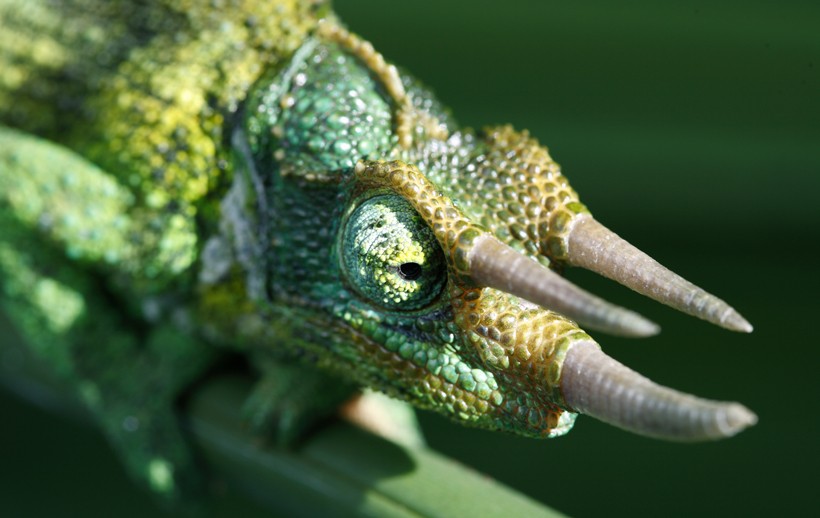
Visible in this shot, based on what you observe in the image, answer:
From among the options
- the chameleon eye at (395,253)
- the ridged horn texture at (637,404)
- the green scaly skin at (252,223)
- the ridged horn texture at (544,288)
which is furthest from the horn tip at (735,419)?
the chameleon eye at (395,253)

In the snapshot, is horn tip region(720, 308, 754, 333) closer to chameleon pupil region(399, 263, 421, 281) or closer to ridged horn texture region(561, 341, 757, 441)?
ridged horn texture region(561, 341, 757, 441)

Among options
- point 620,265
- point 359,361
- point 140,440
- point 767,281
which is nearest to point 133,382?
point 140,440

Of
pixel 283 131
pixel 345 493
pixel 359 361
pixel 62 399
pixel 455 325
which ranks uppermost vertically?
pixel 283 131

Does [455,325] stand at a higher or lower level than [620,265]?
lower

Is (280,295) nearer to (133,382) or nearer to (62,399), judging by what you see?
(133,382)

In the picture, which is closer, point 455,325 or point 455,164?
point 455,325

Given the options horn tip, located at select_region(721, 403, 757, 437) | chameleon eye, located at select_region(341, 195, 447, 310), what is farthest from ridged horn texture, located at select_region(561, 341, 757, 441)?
chameleon eye, located at select_region(341, 195, 447, 310)

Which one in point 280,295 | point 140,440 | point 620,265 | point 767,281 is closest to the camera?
point 620,265

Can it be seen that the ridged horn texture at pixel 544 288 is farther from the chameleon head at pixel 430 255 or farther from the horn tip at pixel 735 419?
the horn tip at pixel 735 419
